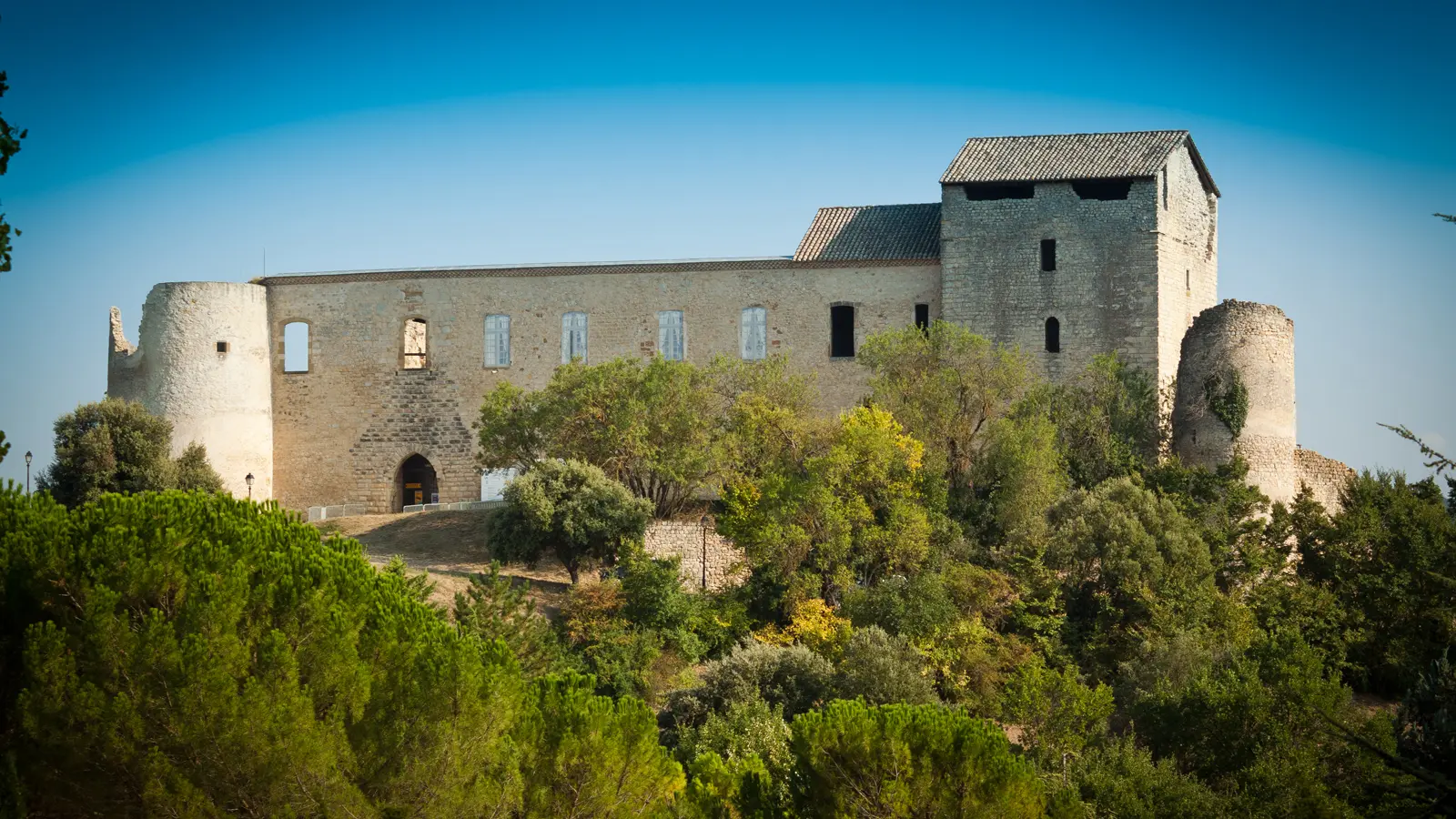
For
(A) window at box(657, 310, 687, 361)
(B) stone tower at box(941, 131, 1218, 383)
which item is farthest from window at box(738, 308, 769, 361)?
(B) stone tower at box(941, 131, 1218, 383)

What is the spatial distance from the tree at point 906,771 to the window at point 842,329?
53.5 ft

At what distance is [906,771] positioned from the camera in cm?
1983

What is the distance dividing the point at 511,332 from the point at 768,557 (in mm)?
9584

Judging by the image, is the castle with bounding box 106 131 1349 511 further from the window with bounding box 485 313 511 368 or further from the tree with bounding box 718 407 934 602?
the tree with bounding box 718 407 934 602

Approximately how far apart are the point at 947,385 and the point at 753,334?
4594 mm

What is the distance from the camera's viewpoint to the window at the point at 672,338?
36.5 m

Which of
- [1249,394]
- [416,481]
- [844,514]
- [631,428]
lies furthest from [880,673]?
[416,481]

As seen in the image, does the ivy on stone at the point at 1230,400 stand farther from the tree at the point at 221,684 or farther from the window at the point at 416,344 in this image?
the tree at the point at 221,684

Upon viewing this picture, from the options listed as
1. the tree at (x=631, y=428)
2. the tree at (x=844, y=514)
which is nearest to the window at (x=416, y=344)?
the tree at (x=631, y=428)

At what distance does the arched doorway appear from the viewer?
37.9 meters

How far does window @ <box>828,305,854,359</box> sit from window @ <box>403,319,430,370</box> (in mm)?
8416

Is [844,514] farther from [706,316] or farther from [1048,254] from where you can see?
[1048,254]

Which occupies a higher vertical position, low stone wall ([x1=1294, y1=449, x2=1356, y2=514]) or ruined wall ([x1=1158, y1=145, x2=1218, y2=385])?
ruined wall ([x1=1158, y1=145, x2=1218, y2=385])

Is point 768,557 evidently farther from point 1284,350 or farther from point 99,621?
point 99,621
